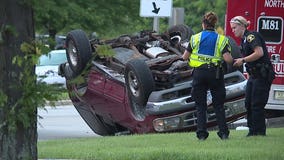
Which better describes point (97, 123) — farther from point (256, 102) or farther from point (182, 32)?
point (256, 102)

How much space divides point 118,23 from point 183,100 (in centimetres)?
1261

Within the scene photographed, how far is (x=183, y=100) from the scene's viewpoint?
36.4 feet

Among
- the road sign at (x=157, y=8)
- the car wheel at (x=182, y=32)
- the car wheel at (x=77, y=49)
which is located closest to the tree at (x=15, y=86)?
the car wheel at (x=77, y=49)

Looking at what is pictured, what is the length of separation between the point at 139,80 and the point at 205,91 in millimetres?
1548

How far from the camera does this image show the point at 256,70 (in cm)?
984

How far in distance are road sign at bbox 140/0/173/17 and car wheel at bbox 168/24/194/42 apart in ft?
7.78

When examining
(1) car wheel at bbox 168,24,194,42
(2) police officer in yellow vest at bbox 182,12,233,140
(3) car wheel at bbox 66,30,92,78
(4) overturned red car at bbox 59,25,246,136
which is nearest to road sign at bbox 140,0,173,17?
(1) car wheel at bbox 168,24,194,42

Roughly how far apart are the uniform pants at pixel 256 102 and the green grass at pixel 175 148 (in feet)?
0.64

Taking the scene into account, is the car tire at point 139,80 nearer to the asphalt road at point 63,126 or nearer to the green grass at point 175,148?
the green grass at point 175,148

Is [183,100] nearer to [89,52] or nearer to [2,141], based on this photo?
[89,52]

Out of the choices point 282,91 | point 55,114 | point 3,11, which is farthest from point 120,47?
point 55,114

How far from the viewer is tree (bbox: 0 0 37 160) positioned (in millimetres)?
4785

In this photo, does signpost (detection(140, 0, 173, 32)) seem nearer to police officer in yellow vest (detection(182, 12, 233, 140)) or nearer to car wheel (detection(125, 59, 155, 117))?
car wheel (detection(125, 59, 155, 117))

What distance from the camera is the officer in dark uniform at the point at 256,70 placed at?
963cm
